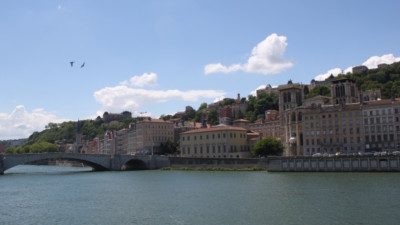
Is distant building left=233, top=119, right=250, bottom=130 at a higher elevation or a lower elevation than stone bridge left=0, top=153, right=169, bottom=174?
higher

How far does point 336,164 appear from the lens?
64.7 metres

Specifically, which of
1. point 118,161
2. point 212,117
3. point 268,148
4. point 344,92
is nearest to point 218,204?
point 268,148

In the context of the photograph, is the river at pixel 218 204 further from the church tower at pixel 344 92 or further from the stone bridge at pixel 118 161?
the church tower at pixel 344 92

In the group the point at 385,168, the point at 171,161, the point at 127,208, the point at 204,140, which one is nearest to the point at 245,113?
the point at 204,140

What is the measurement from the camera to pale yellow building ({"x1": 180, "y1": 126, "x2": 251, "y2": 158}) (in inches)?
3807

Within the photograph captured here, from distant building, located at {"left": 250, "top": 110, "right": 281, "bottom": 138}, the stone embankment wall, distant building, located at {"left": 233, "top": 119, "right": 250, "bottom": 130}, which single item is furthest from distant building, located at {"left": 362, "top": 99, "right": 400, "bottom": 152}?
distant building, located at {"left": 233, "top": 119, "right": 250, "bottom": 130}

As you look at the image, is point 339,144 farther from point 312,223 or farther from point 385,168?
point 312,223

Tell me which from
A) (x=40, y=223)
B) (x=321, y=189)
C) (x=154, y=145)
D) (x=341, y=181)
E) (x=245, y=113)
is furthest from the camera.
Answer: (x=245, y=113)

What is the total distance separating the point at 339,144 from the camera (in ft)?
258

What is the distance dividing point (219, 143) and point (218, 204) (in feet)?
203

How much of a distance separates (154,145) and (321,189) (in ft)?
290

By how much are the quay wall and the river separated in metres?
11.5

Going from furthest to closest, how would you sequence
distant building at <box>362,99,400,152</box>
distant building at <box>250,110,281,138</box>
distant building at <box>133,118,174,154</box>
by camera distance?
distant building at <box>133,118,174,154</box>, distant building at <box>250,110,281,138</box>, distant building at <box>362,99,400,152</box>

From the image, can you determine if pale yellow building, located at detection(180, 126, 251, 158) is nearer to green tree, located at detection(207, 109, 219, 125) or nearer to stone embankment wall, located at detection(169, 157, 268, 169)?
stone embankment wall, located at detection(169, 157, 268, 169)
